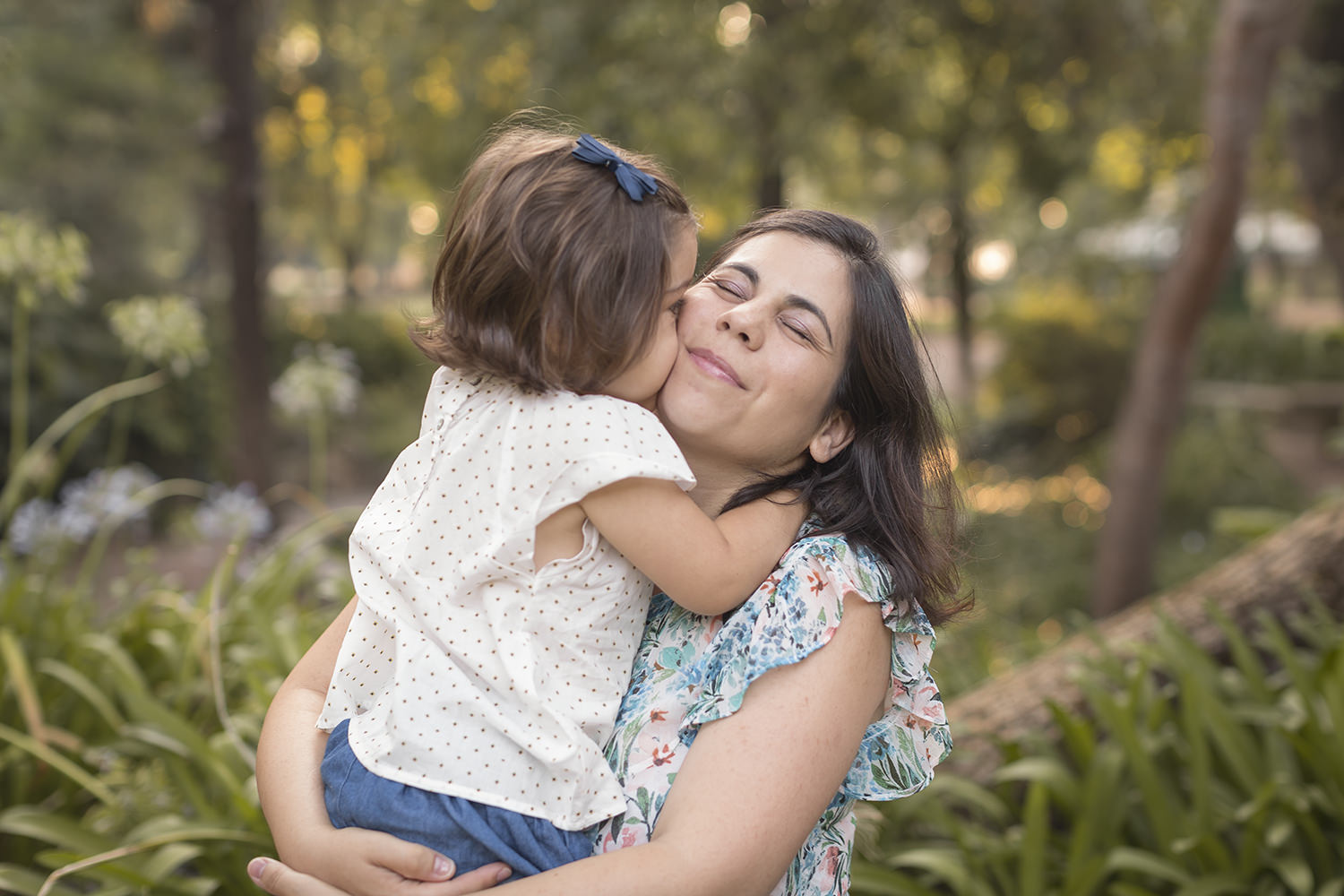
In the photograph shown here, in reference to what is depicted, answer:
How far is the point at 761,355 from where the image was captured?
1533 mm

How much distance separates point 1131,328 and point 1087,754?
9.58m

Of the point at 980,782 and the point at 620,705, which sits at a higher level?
the point at 620,705

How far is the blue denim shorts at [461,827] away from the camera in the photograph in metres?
1.36

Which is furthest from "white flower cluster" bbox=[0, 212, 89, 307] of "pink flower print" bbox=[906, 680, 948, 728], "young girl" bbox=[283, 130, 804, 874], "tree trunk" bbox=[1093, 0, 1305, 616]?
"tree trunk" bbox=[1093, 0, 1305, 616]

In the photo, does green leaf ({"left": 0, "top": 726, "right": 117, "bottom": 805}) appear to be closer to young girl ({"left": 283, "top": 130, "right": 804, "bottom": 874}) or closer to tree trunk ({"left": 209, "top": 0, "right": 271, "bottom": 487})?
young girl ({"left": 283, "top": 130, "right": 804, "bottom": 874})

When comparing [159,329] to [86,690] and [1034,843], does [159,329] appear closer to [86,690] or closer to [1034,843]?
[86,690]

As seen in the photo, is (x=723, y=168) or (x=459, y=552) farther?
(x=723, y=168)

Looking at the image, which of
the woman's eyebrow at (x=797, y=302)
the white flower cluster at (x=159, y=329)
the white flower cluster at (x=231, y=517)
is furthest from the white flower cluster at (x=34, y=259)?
the woman's eyebrow at (x=797, y=302)

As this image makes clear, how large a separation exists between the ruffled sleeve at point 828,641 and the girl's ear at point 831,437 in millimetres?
150

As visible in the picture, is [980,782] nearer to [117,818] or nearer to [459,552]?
[459,552]

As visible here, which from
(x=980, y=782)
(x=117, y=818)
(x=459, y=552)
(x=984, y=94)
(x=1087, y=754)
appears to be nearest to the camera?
(x=459, y=552)

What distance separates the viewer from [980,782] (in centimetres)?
296

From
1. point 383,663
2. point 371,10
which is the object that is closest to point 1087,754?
point 383,663

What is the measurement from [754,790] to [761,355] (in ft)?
1.97
